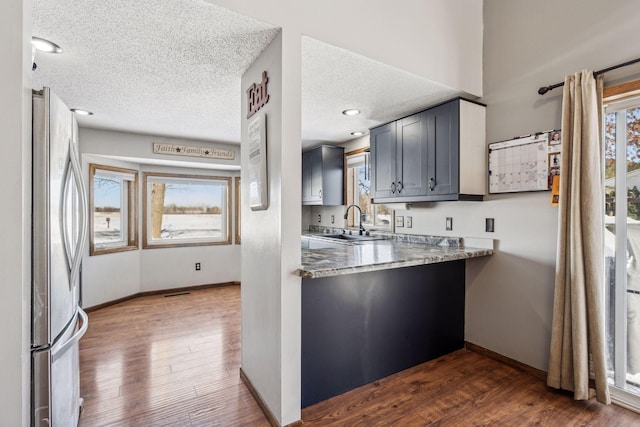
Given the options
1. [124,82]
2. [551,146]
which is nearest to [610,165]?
[551,146]

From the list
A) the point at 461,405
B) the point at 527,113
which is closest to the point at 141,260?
the point at 461,405

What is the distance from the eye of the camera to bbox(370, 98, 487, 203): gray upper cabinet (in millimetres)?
2420

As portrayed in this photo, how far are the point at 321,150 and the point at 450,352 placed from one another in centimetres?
290

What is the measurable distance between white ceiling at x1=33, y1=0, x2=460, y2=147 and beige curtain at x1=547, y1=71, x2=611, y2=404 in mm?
855

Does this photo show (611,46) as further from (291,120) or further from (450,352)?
(450,352)

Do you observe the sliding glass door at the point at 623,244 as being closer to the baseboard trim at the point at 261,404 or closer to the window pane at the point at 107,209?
the baseboard trim at the point at 261,404

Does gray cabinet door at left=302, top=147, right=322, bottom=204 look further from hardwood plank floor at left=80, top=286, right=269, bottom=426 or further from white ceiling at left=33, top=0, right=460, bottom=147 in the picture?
hardwood plank floor at left=80, top=286, right=269, bottom=426

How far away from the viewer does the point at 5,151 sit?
1042 mm

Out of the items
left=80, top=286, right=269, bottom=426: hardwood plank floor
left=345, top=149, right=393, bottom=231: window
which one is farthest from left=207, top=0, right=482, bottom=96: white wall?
left=80, top=286, right=269, bottom=426: hardwood plank floor

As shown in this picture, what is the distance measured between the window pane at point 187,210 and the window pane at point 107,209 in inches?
16.2

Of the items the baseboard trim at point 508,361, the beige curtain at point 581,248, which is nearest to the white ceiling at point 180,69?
the beige curtain at point 581,248

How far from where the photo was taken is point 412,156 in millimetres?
2775

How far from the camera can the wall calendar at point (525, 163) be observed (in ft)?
6.96

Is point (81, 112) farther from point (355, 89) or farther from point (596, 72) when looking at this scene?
point (596, 72)
